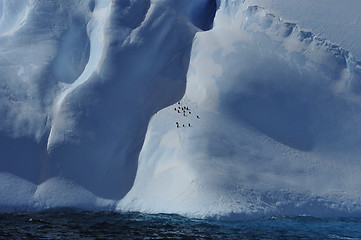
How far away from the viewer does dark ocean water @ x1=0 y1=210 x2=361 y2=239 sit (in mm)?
6535

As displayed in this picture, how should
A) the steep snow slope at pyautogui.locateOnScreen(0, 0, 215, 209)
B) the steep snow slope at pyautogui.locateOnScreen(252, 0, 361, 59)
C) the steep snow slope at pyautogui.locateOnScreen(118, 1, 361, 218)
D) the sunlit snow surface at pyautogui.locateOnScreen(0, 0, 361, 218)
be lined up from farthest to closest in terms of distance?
the steep snow slope at pyautogui.locateOnScreen(252, 0, 361, 59) → the steep snow slope at pyautogui.locateOnScreen(0, 0, 215, 209) → the sunlit snow surface at pyautogui.locateOnScreen(0, 0, 361, 218) → the steep snow slope at pyautogui.locateOnScreen(118, 1, 361, 218)

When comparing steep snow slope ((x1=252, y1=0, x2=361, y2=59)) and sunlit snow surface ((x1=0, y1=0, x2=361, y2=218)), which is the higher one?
steep snow slope ((x1=252, y1=0, x2=361, y2=59))

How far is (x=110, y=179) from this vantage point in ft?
27.6

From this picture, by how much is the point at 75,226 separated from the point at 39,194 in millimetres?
1381

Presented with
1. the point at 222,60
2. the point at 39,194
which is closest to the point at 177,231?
the point at 39,194

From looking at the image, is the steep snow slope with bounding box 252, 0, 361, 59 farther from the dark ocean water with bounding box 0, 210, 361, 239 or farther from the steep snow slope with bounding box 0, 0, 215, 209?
the dark ocean water with bounding box 0, 210, 361, 239

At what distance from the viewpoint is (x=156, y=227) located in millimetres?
6945

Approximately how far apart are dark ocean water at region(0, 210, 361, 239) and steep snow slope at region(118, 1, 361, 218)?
0.27m

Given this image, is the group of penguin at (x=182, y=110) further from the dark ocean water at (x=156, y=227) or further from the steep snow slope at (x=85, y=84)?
the dark ocean water at (x=156, y=227)

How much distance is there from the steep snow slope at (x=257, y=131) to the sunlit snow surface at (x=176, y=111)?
0.8 inches

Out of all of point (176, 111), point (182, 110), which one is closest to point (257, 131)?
A: point (182, 110)

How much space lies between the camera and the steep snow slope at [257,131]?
7801mm

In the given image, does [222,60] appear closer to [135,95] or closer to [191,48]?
[191,48]

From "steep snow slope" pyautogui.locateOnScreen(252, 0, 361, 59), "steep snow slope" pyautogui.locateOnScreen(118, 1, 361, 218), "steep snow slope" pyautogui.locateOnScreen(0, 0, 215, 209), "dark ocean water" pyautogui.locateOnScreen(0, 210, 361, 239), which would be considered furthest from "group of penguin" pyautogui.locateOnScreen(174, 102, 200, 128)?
"steep snow slope" pyautogui.locateOnScreen(252, 0, 361, 59)
